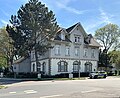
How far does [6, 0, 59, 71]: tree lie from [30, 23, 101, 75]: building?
3.89 m

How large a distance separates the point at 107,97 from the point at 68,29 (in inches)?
1679

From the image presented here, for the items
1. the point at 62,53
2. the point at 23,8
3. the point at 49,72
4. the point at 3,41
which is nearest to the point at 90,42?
the point at 62,53

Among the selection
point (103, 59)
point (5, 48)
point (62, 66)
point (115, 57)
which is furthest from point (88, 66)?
point (5, 48)

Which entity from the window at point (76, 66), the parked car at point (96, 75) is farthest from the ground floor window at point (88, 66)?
the parked car at point (96, 75)

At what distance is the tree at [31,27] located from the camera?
151 feet

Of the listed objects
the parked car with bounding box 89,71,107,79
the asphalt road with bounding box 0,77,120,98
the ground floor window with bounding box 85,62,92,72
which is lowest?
the asphalt road with bounding box 0,77,120,98

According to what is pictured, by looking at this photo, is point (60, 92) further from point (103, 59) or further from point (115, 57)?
point (103, 59)

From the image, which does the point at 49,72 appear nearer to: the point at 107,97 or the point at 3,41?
the point at 3,41

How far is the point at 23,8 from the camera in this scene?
154 feet

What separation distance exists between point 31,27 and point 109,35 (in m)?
38.9

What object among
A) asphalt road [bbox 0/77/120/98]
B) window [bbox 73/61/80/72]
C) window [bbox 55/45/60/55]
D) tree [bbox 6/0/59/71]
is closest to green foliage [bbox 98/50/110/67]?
window [bbox 73/61/80/72]

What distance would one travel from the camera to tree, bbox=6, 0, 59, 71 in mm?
45906

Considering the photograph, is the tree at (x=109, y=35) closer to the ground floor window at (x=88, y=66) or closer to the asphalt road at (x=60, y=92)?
the ground floor window at (x=88, y=66)

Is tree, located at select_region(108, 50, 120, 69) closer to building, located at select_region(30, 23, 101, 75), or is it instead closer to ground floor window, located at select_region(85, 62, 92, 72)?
building, located at select_region(30, 23, 101, 75)
